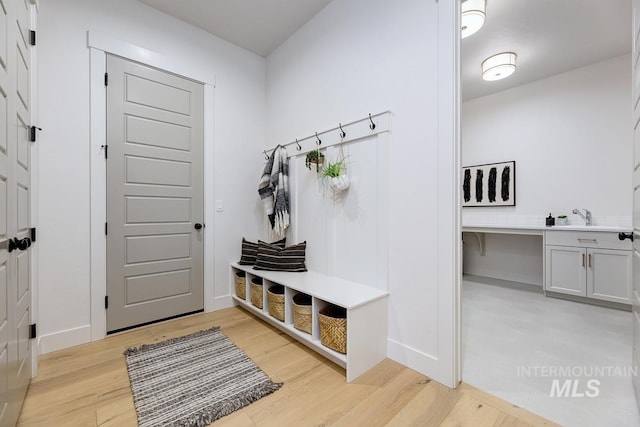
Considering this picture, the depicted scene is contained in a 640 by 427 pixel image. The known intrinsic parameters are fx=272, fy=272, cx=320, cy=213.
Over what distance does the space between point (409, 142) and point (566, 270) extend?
9.12ft

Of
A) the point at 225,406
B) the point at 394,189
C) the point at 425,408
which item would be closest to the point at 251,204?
the point at 394,189

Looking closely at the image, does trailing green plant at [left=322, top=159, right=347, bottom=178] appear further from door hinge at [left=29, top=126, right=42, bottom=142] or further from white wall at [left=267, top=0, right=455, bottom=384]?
door hinge at [left=29, top=126, right=42, bottom=142]

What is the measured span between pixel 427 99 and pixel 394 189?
0.62 m

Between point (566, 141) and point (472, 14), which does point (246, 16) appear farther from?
point (566, 141)

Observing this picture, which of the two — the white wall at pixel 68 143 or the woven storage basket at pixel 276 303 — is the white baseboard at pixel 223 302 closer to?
the woven storage basket at pixel 276 303

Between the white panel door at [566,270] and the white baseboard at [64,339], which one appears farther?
the white panel door at [566,270]

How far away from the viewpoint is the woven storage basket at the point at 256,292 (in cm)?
256

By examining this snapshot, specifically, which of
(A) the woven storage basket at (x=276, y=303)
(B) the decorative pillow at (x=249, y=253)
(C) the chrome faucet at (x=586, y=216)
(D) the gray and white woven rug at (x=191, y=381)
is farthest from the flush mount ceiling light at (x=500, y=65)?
(D) the gray and white woven rug at (x=191, y=381)

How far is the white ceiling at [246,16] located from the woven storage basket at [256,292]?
8.53 feet

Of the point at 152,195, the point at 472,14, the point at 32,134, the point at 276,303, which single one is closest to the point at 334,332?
the point at 276,303

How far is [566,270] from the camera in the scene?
3.11 m

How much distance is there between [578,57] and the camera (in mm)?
3148

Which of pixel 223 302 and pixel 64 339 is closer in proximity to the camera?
pixel 64 339

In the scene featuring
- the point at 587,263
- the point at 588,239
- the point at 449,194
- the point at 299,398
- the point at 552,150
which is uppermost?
the point at 552,150
